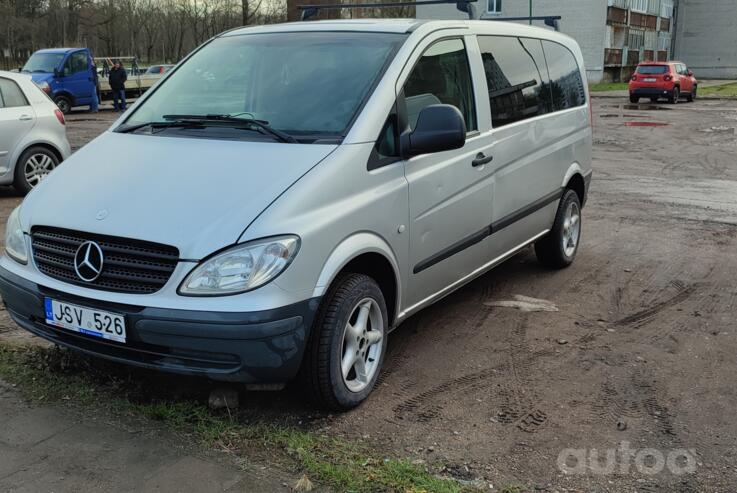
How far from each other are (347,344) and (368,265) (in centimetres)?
44

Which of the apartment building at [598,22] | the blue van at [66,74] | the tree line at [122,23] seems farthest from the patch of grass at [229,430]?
the apartment building at [598,22]

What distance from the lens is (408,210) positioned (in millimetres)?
4035

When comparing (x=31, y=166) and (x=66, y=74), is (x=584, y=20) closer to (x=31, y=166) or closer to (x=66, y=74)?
(x=66, y=74)

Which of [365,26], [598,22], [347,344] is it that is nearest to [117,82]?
[365,26]

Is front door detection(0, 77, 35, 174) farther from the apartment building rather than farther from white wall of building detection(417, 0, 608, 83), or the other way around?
white wall of building detection(417, 0, 608, 83)

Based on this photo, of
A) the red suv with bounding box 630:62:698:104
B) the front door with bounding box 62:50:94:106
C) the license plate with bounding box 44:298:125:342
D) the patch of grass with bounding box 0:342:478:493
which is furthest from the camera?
the red suv with bounding box 630:62:698:104

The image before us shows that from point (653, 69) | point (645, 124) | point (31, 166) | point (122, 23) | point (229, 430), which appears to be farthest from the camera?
point (122, 23)

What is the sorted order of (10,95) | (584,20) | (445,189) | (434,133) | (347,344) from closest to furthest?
1. (347,344)
2. (434,133)
3. (445,189)
4. (10,95)
5. (584,20)

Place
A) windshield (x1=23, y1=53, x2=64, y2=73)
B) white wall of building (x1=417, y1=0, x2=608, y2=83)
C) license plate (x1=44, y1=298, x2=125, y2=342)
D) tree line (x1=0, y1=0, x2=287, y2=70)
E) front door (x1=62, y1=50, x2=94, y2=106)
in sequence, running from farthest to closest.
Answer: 1. tree line (x1=0, y1=0, x2=287, y2=70)
2. white wall of building (x1=417, y1=0, x2=608, y2=83)
3. front door (x1=62, y1=50, x2=94, y2=106)
4. windshield (x1=23, y1=53, x2=64, y2=73)
5. license plate (x1=44, y1=298, x2=125, y2=342)

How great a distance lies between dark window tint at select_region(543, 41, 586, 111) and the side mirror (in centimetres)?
228

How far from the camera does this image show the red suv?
96.8 ft

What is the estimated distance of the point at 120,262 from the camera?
337cm

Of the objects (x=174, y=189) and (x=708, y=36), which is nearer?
A: (x=174, y=189)

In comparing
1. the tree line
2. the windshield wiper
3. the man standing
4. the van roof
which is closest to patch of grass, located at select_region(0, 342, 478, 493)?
the windshield wiper
